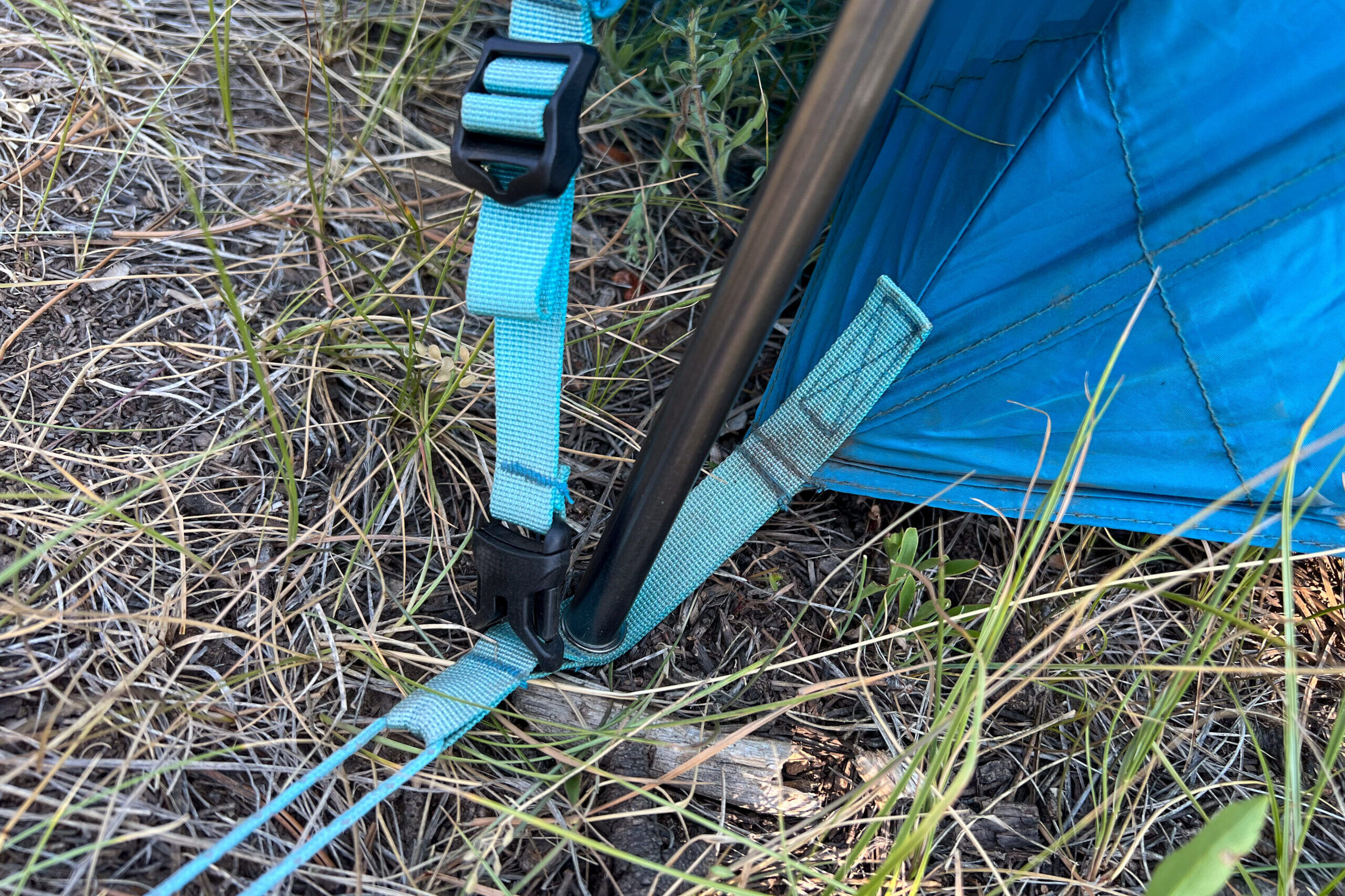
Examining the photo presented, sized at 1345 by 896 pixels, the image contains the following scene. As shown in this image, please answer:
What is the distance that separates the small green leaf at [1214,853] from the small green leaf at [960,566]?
35cm

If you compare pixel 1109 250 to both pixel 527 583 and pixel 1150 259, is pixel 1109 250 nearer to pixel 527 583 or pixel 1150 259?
pixel 1150 259

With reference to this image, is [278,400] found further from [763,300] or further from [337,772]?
[763,300]

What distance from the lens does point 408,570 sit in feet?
Result: 2.94

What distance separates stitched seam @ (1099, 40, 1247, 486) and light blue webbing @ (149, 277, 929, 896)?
0.66ft

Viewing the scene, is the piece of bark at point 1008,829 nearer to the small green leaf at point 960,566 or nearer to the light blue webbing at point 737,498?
the small green leaf at point 960,566

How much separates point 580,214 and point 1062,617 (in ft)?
2.51

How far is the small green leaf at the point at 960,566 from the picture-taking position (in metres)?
0.88

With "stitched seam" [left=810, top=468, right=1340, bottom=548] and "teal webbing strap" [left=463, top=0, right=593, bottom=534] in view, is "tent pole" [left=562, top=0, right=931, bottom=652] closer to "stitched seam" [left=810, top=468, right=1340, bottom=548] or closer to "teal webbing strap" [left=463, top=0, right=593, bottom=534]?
"teal webbing strap" [left=463, top=0, right=593, bottom=534]

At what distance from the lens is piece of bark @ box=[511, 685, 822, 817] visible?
2.63ft

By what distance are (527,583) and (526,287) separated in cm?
27

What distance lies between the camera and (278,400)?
0.94 metres

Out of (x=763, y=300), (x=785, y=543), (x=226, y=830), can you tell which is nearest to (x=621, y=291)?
(x=785, y=543)

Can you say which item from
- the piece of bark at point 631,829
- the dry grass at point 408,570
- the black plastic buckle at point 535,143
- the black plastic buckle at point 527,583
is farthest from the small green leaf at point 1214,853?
the black plastic buckle at point 535,143

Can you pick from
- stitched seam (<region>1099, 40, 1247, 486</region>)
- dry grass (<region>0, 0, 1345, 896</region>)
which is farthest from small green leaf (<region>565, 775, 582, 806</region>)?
stitched seam (<region>1099, 40, 1247, 486</region>)
